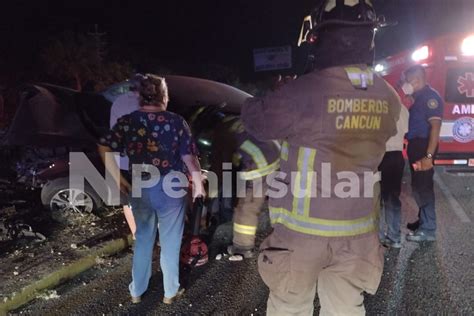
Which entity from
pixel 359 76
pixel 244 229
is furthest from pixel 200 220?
pixel 359 76

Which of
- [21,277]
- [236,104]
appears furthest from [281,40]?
[21,277]

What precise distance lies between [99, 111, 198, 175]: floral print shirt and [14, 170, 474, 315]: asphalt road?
1.16 meters

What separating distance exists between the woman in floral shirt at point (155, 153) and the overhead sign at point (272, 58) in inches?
539

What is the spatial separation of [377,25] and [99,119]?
3.96m

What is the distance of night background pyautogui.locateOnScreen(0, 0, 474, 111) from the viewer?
65.5ft

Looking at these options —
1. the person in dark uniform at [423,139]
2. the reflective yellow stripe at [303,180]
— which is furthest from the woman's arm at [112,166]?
the person in dark uniform at [423,139]

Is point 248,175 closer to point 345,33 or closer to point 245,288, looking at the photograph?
point 245,288

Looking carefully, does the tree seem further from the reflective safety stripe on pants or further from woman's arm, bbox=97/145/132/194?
woman's arm, bbox=97/145/132/194

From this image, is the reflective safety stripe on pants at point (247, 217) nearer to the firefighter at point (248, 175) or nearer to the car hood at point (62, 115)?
the firefighter at point (248, 175)

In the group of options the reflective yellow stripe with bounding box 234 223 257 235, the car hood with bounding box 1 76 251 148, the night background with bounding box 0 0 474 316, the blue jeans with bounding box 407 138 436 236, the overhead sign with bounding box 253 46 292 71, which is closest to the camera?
the night background with bounding box 0 0 474 316

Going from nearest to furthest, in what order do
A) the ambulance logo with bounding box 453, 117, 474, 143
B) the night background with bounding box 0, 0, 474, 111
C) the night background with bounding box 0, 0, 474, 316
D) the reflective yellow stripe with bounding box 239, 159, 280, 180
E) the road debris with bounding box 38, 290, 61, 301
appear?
1. the night background with bounding box 0, 0, 474, 316
2. the road debris with bounding box 38, 290, 61, 301
3. the reflective yellow stripe with bounding box 239, 159, 280, 180
4. the ambulance logo with bounding box 453, 117, 474, 143
5. the night background with bounding box 0, 0, 474, 111

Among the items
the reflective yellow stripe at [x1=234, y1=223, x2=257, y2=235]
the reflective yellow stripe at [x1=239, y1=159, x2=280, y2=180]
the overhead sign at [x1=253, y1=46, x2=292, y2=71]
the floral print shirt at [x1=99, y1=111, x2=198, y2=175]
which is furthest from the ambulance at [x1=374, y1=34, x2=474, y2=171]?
the overhead sign at [x1=253, y1=46, x2=292, y2=71]

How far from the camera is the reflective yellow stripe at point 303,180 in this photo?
6.13ft

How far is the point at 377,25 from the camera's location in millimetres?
1970
